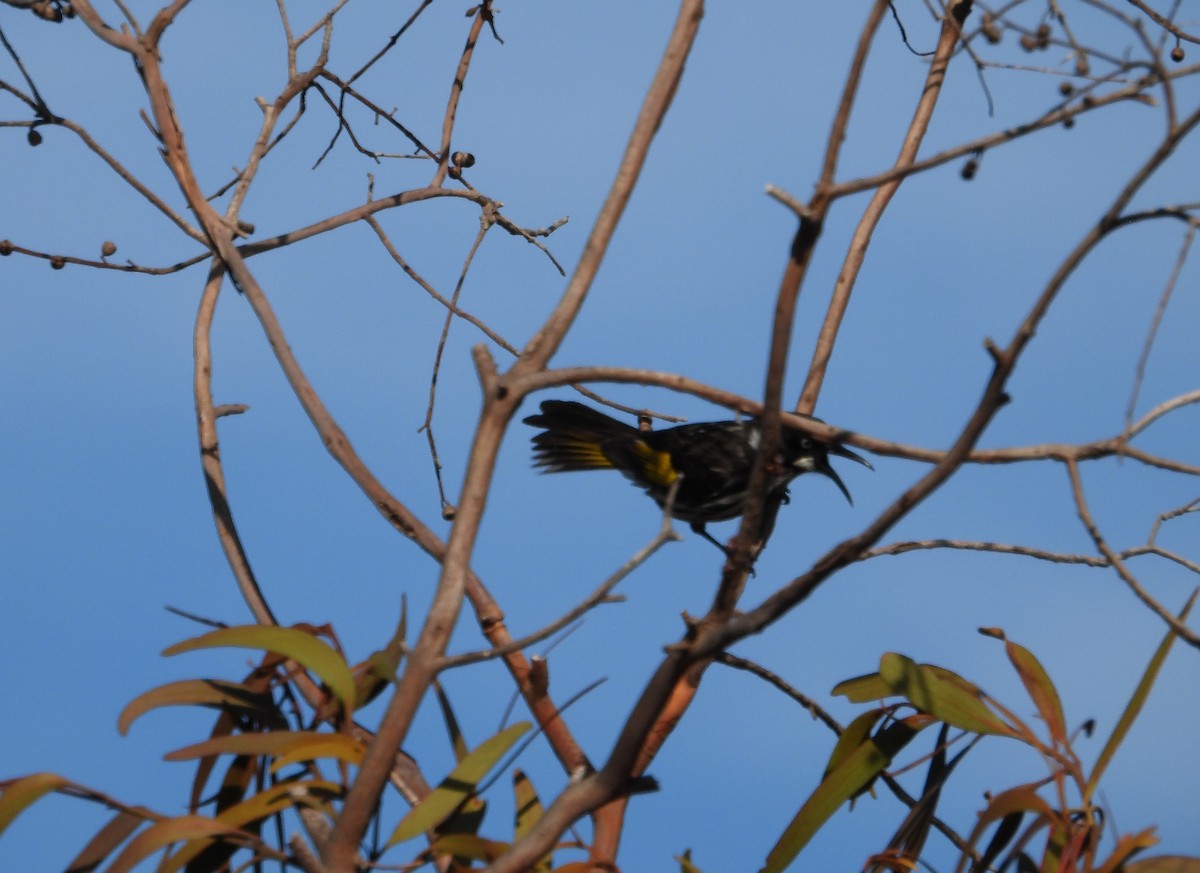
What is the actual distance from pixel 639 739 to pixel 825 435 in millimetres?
441

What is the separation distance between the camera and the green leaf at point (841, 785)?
194 cm

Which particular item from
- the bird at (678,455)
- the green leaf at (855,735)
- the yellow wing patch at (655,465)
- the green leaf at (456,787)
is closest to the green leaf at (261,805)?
the green leaf at (456,787)

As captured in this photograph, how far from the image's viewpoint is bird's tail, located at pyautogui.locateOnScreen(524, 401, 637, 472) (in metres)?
4.09

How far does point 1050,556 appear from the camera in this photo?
7.11 feet

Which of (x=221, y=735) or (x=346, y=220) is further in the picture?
(x=346, y=220)

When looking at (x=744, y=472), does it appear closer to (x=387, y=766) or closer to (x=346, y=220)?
(x=346, y=220)

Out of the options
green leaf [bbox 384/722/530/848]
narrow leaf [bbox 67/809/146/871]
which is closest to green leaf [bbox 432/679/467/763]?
green leaf [bbox 384/722/530/848]

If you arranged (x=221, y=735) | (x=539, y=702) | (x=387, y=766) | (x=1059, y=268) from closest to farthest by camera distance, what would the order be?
(x=1059, y=268)
(x=387, y=766)
(x=221, y=735)
(x=539, y=702)

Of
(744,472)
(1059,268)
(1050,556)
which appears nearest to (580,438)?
(744,472)

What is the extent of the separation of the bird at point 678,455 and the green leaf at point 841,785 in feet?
5.39

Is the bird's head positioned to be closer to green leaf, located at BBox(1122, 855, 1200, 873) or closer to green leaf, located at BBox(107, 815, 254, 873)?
green leaf, located at BBox(1122, 855, 1200, 873)

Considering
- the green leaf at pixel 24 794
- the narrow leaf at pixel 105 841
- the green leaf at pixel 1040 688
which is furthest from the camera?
the green leaf at pixel 1040 688

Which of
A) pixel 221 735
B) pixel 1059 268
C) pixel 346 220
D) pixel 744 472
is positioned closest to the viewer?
pixel 1059 268

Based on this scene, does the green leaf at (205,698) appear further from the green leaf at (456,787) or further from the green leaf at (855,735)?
the green leaf at (855,735)
